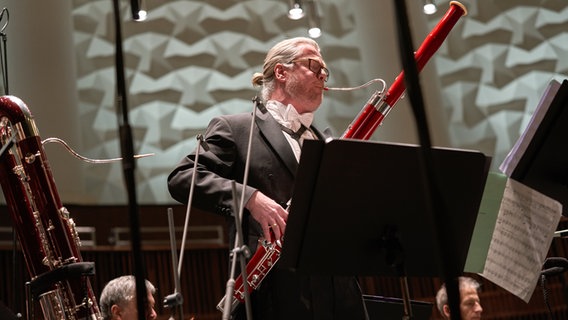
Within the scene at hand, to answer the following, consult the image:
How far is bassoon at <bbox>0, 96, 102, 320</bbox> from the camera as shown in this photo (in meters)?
2.88

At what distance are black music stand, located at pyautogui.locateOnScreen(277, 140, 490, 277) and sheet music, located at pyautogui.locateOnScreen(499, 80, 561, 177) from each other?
30 centimetres

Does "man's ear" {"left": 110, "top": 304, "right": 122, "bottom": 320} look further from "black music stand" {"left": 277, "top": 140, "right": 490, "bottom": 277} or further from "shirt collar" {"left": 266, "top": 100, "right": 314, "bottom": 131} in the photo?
"black music stand" {"left": 277, "top": 140, "right": 490, "bottom": 277}

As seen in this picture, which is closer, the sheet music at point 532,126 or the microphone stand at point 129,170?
the microphone stand at point 129,170

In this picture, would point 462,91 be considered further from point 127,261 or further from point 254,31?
point 127,261

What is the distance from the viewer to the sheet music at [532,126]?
262cm

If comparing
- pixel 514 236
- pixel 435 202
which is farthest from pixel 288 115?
pixel 435 202

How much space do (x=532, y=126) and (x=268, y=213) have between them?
945 mm

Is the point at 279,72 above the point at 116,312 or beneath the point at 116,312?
above

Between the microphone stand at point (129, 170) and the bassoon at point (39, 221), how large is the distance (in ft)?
4.47

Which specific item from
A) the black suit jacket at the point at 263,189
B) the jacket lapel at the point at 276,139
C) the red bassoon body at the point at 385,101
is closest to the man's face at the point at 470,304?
the red bassoon body at the point at 385,101

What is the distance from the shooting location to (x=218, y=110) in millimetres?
7012

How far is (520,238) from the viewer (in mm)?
2672

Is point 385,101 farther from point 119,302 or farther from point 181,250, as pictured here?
point 119,302

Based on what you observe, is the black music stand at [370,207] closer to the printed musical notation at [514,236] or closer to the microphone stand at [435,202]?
the printed musical notation at [514,236]
